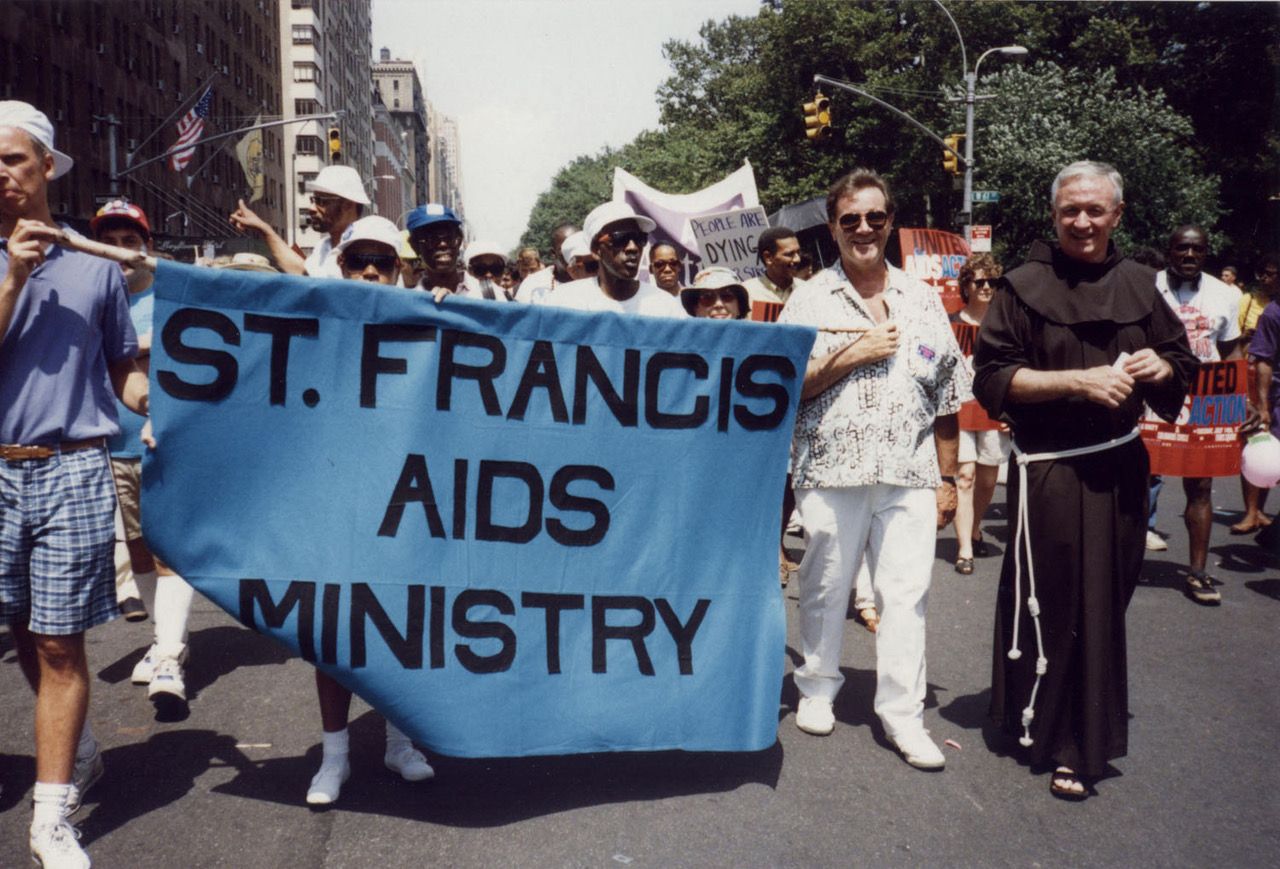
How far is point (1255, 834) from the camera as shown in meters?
3.59

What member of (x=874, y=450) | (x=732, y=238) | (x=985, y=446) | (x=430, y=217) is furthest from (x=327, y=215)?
(x=732, y=238)

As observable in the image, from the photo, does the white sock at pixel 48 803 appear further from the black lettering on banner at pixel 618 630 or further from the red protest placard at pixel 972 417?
the red protest placard at pixel 972 417

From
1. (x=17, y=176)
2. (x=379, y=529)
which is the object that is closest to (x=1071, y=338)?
(x=379, y=529)

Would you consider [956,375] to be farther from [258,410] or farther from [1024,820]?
[258,410]

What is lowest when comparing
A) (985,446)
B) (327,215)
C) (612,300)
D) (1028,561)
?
(1028,561)

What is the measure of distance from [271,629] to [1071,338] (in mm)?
2981

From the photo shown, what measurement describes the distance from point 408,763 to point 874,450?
6.72 feet

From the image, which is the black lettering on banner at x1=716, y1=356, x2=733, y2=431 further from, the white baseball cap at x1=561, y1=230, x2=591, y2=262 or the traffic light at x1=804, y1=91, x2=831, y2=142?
→ the traffic light at x1=804, y1=91, x2=831, y2=142

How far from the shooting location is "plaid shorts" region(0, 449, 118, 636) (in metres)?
3.31

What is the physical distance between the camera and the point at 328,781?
12.2 feet

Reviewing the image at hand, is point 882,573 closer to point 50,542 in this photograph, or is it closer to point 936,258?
point 50,542

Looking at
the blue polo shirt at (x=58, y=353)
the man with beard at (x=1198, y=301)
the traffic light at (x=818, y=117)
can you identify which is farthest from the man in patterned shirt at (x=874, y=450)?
the traffic light at (x=818, y=117)

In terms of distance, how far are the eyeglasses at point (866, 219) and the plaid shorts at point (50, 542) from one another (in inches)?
110

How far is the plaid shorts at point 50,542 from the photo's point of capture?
3.31 metres
